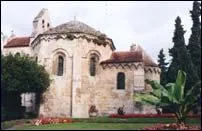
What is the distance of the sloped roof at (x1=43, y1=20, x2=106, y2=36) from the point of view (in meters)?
44.5

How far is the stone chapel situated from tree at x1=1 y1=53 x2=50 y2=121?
1.95 m

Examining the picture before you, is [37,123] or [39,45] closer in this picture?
[37,123]

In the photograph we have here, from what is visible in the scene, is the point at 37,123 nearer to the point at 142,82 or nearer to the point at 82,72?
the point at 82,72

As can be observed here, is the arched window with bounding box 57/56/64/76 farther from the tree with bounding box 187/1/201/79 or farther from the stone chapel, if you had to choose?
the tree with bounding box 187/1/201/79

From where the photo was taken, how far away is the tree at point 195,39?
142ft

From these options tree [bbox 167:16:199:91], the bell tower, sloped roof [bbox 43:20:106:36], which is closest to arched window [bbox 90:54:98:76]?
sloped roof [bbox 43:20:106:36]

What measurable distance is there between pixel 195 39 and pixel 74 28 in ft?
41.1

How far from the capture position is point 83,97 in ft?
141

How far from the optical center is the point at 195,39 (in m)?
Answer: 44.2

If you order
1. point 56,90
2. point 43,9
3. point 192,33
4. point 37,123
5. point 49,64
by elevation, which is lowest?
point 37,123

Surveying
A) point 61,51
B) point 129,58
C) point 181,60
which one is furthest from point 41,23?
point 181,60

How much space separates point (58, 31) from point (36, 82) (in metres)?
6.30

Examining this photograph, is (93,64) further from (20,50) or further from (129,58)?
(20,50)

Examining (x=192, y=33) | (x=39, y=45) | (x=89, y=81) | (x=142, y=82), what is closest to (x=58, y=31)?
(x=39, y=45)
